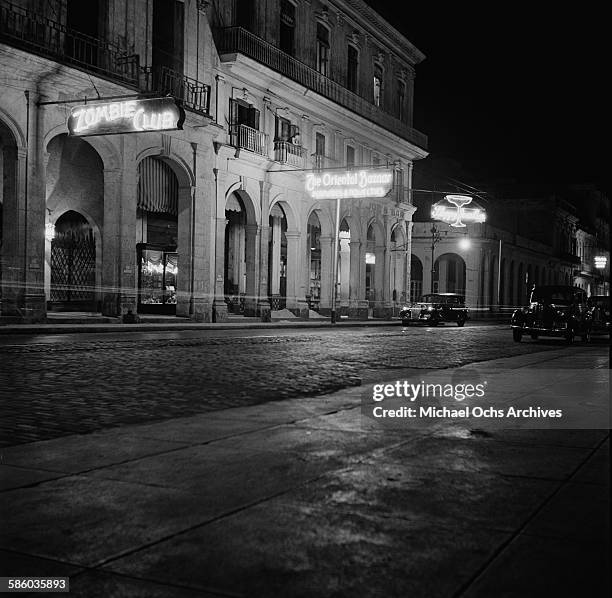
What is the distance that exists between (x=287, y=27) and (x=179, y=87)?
10269 millimetres

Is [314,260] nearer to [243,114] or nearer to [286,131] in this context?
[286,131]

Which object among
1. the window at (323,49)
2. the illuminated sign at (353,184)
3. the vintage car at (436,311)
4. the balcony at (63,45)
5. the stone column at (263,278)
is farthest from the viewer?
the window at (323,49)

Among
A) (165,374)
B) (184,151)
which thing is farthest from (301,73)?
(165,374)

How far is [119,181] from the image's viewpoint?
24812mm

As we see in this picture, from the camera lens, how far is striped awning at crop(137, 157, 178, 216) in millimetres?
26883

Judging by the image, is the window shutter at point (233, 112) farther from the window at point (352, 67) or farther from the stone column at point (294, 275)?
the window at point (352, 67)

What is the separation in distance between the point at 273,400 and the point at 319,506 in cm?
443

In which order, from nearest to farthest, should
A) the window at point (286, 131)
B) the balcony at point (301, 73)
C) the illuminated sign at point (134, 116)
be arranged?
1. the illuminated sign at point (134, 116)
2. the balcony at point (301, 73)
3. the window at point (286, 131)

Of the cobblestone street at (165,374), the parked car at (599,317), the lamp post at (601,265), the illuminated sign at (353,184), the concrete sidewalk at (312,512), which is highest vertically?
the illuminated sign at (353,184)

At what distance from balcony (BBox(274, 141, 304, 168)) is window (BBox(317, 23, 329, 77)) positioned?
5613 mm

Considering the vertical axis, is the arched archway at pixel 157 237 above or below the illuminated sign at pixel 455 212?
below

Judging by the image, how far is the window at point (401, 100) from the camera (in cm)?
4794

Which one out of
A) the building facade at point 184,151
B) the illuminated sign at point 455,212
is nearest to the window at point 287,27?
the building facade at point 184,151

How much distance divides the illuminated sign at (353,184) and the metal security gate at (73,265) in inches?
461
